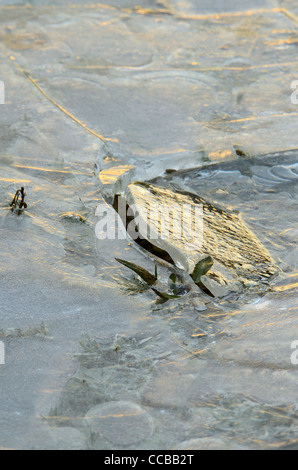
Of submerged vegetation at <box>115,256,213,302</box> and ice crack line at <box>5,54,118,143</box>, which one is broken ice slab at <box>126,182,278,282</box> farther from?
ice crack line at <box>5,54,118,143</box>

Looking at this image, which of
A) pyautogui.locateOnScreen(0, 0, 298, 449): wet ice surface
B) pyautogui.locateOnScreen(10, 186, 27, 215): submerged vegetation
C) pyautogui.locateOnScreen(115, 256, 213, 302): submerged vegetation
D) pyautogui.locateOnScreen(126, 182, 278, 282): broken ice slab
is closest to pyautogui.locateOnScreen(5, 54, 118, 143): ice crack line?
pyautogui.locateOnScreen(0, 0, 298, 449): wet ice surface

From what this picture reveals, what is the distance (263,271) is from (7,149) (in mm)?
1109

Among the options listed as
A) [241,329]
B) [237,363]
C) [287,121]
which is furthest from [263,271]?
[287,121]

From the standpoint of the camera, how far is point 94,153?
7.78 feet

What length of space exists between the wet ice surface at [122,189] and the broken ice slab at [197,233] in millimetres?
62

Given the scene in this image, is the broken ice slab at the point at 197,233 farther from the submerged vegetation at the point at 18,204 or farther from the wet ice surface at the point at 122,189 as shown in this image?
the submerged vegetation at the point at 18,204

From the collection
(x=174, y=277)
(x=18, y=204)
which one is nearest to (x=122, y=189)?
(x=18, y=204)

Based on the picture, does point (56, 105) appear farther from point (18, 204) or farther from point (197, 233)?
point (197, 233)

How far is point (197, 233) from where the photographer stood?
196cm

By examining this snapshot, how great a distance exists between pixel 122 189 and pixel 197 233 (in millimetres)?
385

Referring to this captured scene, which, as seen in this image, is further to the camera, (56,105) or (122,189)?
(56,105)

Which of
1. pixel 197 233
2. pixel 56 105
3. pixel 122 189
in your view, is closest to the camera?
pixel 197 233
